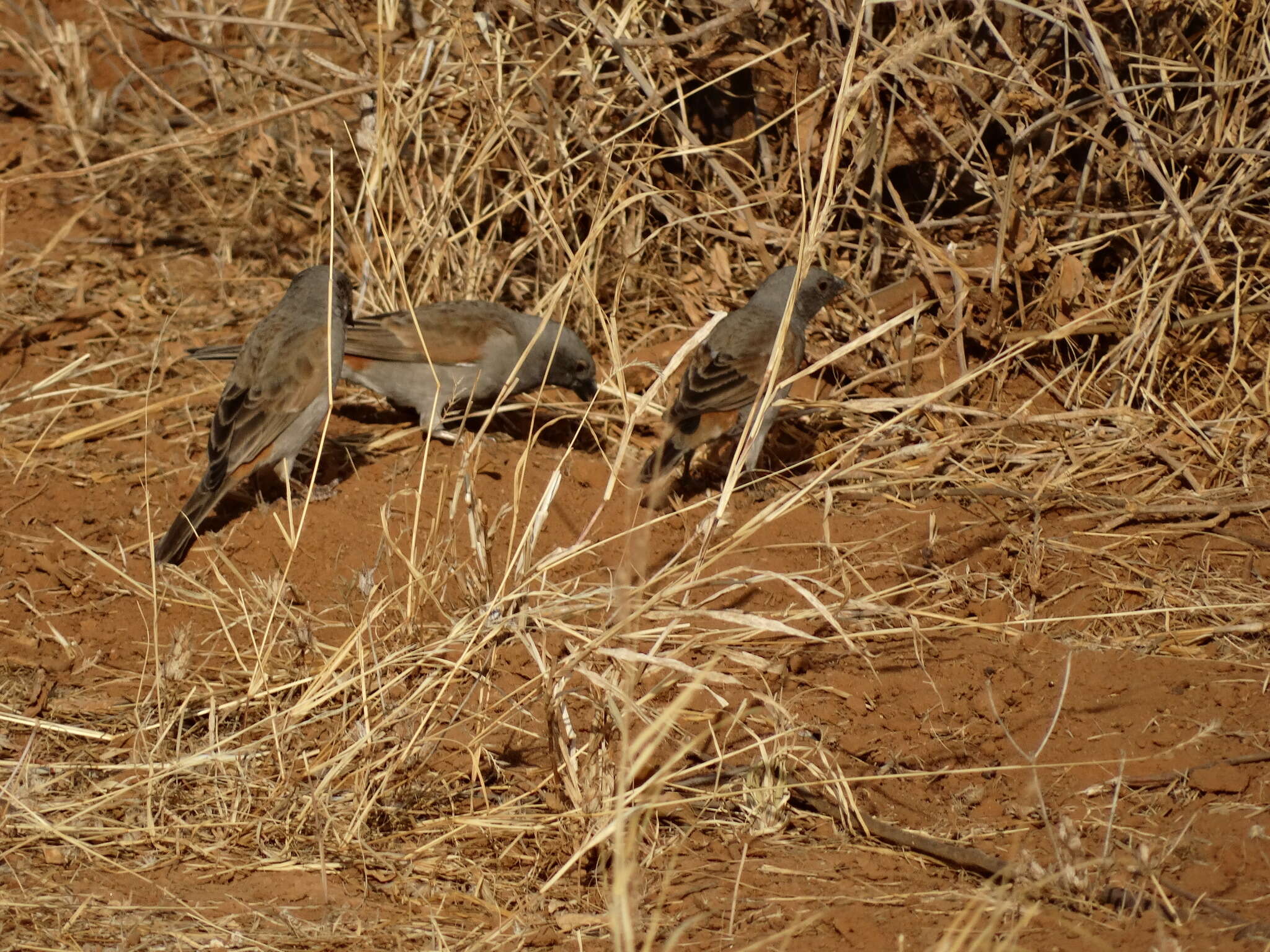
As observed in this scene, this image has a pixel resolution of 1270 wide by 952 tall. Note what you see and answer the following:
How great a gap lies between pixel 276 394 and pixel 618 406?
1.64 metres

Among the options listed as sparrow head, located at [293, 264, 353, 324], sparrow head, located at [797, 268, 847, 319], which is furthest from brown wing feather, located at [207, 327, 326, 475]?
sparrow head, located at [797, 268, 847, 319]

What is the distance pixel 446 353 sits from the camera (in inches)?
273

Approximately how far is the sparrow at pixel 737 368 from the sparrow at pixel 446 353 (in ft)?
2.47

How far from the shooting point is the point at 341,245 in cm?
Result: 764

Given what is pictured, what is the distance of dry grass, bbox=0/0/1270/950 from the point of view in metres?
3.69

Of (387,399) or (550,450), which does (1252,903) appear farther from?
(387,399)

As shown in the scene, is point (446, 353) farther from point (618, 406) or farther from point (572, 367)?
point (618, 406)

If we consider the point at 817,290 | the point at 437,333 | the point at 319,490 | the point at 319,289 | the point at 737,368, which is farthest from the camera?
the point at 437,333

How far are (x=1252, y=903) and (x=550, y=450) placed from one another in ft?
13.5

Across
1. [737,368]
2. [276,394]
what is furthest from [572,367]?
[276,394]

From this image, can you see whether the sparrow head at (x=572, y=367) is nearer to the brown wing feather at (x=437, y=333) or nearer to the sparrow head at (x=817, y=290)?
the brown wing feather at (x=437, y=333)

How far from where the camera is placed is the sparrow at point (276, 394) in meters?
5.74

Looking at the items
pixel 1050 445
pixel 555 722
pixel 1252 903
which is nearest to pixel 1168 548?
pixel 1050 445

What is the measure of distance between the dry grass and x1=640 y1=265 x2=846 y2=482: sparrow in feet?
0.73
